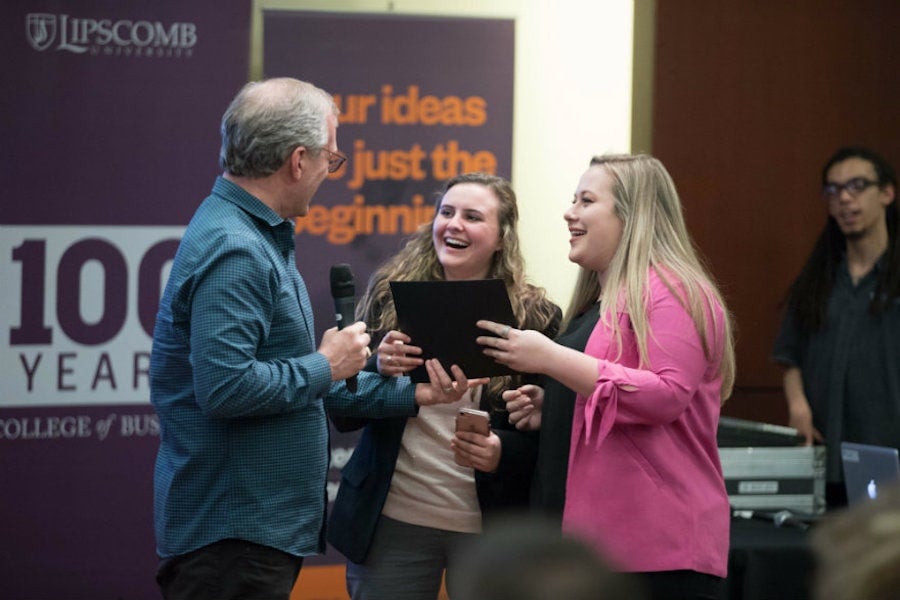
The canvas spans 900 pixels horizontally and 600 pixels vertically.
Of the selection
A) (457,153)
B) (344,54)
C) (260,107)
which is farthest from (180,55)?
(260,107)

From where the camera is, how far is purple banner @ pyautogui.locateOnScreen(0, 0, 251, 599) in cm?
460

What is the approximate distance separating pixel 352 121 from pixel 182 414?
2537 mm

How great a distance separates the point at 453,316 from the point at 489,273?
61 centimetres

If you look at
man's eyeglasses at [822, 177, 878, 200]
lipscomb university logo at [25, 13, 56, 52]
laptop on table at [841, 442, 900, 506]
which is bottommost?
laptop on table at [841, 442, 900, 506]

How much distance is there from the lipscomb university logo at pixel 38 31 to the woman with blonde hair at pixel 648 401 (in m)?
2.65

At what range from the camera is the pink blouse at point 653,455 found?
265cm

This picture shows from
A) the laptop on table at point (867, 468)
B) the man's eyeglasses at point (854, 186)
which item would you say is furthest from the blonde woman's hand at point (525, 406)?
the man's eyeglasses at point (854, 186)

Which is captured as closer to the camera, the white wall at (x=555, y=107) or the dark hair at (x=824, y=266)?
the dark hair at (x=824, y=266)

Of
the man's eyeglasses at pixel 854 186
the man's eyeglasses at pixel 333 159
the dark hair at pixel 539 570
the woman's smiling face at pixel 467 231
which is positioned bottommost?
the dark hair at pixel 539 570

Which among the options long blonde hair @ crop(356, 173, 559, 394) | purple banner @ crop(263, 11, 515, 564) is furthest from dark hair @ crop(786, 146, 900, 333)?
long blonde hair @ crop(356, 173, 559, 394)

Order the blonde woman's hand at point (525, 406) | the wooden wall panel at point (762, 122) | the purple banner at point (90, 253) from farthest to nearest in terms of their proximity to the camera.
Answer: the wooden wall panel at point (762, 122) → the purple banner at point (90, 253) → the blonde woman's hand at point (525, 406)

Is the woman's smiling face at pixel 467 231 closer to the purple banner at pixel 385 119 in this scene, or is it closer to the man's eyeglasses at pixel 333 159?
the man's eyeglasses at pixel 333 159

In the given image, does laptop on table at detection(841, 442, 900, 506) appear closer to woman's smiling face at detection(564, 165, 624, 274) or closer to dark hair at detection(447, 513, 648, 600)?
woman's smiling face at detection(564, 165, 624, 274)

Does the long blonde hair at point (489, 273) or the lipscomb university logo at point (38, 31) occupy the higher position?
the lipscomb university logo at point (38, 31)
